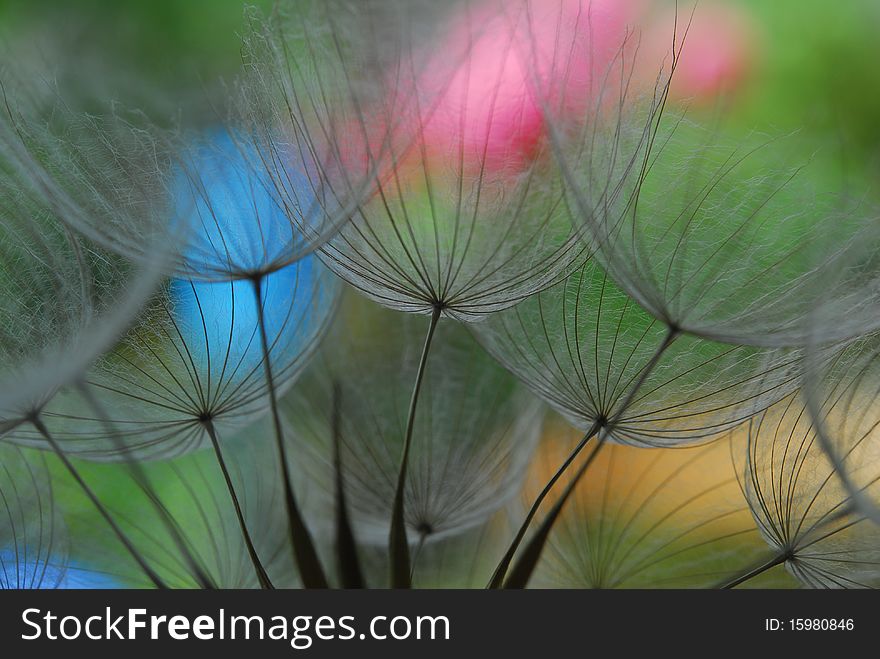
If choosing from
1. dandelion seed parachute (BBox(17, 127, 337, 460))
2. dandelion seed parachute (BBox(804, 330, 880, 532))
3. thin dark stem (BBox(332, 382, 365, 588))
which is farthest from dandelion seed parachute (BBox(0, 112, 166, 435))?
dandelion seed parachute (BBox(804, 330, 880, 532))

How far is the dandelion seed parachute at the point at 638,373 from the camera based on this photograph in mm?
318

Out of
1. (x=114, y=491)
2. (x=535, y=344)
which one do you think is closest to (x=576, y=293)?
(x=535, y=344)

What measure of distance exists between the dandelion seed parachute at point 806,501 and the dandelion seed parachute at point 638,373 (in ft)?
0.09

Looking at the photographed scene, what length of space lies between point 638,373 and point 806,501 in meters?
0.10

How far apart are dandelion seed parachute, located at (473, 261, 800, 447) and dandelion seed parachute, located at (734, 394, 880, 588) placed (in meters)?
0.03

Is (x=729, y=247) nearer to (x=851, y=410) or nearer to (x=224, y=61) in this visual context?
(x=851, y=410)

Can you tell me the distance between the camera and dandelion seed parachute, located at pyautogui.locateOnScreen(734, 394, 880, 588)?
319mm

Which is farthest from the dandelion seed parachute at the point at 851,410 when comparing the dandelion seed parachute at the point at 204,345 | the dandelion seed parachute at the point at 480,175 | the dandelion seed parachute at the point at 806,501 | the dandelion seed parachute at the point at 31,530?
the dandelion seed parachute at the point at 31,530

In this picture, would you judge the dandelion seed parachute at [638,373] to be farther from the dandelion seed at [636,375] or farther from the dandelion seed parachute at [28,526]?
the dandelion seed parachute at [28,526]

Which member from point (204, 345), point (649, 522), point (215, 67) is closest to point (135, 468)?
point (204, 345)

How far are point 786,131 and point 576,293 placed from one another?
113 mm

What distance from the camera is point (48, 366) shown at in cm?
28

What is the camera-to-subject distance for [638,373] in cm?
32
